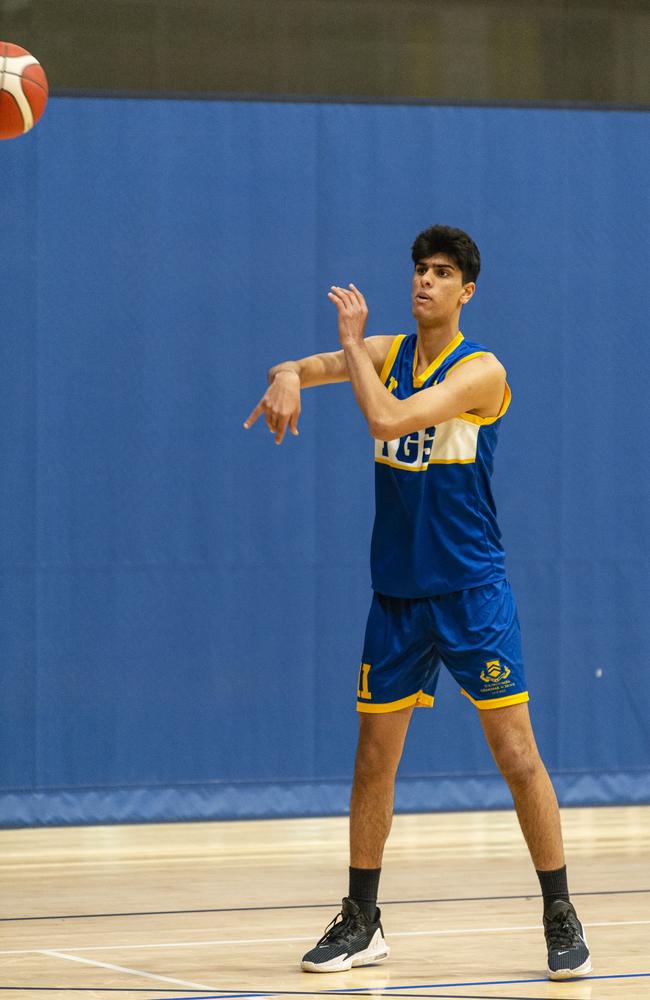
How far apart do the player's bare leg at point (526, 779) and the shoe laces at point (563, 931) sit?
11cm

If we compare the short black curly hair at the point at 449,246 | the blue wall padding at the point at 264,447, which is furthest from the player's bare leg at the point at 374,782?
the blue wall padding at the point at 264,447

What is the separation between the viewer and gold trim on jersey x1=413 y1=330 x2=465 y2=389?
3.85m

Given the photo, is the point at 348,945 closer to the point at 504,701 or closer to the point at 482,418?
the point at 504,701

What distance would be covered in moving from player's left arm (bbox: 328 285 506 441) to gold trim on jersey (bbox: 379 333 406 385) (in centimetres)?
16

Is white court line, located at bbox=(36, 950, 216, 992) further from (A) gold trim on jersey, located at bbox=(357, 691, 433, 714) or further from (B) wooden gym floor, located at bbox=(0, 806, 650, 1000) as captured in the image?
(A) gold trim on jersey, located at bbox=(357, 691, 433, 714)

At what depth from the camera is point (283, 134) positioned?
582cm

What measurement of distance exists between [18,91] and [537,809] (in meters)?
2.48

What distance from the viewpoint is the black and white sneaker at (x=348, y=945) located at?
148 inches

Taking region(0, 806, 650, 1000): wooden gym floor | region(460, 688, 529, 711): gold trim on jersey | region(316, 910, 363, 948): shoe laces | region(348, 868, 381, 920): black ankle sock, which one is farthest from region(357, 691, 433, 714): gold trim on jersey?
region(0, 806, 650, 1000): wooden gym floor

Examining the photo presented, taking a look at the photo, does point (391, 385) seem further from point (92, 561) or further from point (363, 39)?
point (363, 39)

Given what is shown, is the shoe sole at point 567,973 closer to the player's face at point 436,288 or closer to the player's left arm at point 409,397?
the player's left arm at point 409,397

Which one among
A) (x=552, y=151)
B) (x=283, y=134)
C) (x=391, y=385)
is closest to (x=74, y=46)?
(x=283, y=134)

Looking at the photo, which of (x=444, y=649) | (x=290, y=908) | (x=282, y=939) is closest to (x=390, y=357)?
(x=444, y=649)

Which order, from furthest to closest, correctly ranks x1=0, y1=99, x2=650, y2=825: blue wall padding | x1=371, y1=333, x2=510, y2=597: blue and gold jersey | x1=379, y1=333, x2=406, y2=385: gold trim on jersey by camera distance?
x1=0, y1=99, x2=650, y2=825: blue wall padding, x1=379, y1=333, x2=406, y2=385: gold trim on jersey, x1=371, y1=333, x2=510, y2=597: blue and gold jersey
